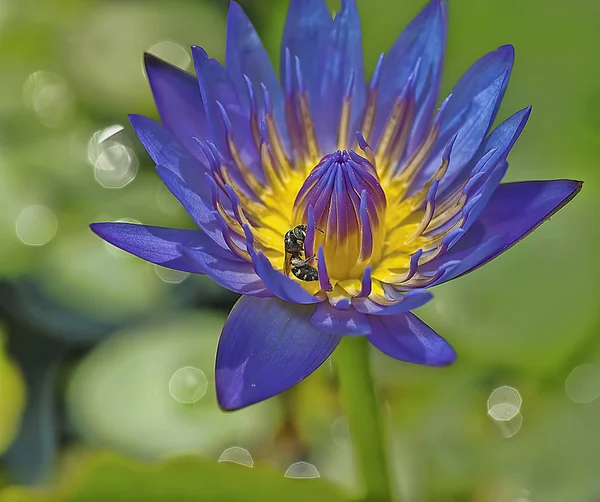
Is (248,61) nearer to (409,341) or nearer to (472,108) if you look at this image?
(472,108)

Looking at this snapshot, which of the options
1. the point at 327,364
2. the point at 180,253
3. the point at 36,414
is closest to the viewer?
the point at 180,253

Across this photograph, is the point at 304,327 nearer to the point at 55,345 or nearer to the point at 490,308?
the point at 490,308

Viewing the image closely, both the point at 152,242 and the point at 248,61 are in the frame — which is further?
the point at 248,61

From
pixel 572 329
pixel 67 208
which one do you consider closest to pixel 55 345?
pixel 67 208

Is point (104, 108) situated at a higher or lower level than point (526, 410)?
higher

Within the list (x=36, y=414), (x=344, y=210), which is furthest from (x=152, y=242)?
(x=36, y=414)

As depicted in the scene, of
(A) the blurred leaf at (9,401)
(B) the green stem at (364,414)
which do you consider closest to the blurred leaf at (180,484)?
(B) the green stem at (364,414)

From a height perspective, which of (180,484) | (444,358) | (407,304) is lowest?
(180,484)

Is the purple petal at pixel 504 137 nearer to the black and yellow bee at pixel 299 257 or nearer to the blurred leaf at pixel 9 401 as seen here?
the black and yellow bee at pixel 299 257
